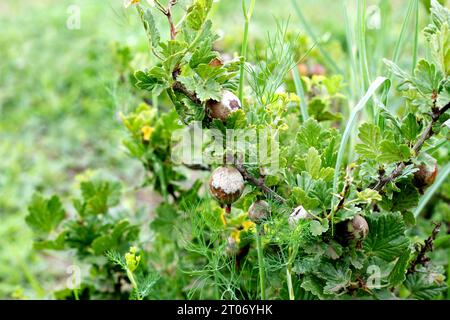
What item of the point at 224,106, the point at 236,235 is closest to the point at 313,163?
the point at 224,106

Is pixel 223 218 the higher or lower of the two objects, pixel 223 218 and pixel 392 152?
the lower

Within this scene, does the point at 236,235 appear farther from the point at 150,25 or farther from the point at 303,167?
the point at 150,25

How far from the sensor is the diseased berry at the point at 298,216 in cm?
79

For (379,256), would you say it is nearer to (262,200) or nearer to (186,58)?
(262,200)

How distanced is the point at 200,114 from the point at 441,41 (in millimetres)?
311

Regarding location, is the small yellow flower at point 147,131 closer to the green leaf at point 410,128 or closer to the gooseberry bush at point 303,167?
the gooseberry bush at point 303,167

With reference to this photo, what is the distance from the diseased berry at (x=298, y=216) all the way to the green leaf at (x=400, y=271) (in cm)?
17

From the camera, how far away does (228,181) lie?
30.9 inches

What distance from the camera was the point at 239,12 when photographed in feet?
9.66

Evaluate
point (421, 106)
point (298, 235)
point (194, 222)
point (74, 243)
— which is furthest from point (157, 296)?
point (421, 106)

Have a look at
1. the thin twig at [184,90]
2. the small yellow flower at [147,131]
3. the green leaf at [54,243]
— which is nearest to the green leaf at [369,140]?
the thin twig at [184,90]

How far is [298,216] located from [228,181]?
0.10m

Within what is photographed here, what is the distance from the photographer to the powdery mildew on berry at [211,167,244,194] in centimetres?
78

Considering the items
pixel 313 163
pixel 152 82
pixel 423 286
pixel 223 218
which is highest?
pixel 152 82
